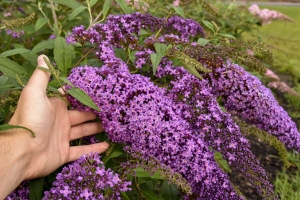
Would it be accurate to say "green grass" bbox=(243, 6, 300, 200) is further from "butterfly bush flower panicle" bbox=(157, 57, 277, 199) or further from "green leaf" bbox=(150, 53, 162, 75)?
"green leaf" bbox=(150, 53, 162, 75)

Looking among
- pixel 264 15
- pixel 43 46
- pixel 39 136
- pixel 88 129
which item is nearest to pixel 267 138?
pixel 88 129

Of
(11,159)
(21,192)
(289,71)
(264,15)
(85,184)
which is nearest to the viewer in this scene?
(85,184)

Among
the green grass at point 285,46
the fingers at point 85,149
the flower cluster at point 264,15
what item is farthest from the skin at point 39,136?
the flower cluster at point 264,15

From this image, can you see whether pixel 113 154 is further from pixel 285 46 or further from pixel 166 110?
pixel 285 46

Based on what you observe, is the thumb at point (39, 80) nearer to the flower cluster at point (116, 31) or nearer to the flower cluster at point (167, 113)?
the flower cluster at point (167, 113)

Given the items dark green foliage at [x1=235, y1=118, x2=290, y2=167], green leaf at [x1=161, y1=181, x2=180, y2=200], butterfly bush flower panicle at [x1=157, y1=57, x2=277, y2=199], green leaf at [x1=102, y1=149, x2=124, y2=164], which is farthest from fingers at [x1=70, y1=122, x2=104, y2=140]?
dark green foliage at [x1=235, y1=118, x2=290, y2=167]

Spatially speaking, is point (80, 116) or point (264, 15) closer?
point (80, 116)

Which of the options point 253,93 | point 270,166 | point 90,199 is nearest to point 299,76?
point 270,166
